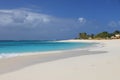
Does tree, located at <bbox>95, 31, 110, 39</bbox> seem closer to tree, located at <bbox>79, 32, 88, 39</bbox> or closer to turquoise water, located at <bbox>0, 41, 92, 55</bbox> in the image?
tree, located at <bbox>79, 32, 88, 39</bbox>

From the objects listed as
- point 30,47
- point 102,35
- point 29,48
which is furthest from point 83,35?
point 29,48

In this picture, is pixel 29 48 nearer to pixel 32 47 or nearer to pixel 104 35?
pixel 32 47

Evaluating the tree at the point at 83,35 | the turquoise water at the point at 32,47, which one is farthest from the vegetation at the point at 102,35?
the turquoise water at the point at 32,47

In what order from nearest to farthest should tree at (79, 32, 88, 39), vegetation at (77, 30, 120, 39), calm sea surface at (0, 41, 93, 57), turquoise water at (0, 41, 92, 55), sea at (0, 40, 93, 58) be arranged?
sea at (0, 40, 93, 58) < calm sea surface at (0, 41, 93, 57) < turquoise water at (0, 41, 92, 55) < vegetation at (77, 30, 120, 39) < tree at (79, 32, 88, 39)

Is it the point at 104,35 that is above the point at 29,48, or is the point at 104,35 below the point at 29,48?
above

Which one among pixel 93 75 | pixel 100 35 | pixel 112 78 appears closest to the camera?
pixel 112 78

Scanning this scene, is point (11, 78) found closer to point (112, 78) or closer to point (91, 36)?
point (112, 78)

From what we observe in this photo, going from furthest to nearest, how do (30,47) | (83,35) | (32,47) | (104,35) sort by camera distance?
(83,35) → (104,35) → (30,47) → (32,47)

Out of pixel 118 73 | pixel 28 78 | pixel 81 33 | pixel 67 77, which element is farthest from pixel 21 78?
pixel 81 33

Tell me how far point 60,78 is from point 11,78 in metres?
1.45

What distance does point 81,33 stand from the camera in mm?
110438

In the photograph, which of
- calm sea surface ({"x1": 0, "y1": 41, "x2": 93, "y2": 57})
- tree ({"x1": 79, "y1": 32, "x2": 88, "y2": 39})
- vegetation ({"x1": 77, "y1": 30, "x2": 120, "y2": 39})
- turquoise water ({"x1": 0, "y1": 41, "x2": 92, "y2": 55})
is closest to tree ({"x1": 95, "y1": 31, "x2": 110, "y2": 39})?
vegetation ({"x1": 77, "y1": 30, "x2": 120, "y2": 39})

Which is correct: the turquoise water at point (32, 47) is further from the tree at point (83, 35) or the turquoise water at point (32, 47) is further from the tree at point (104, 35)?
the tree at point (83, 35)

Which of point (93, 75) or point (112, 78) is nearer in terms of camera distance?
point (112, 78)
